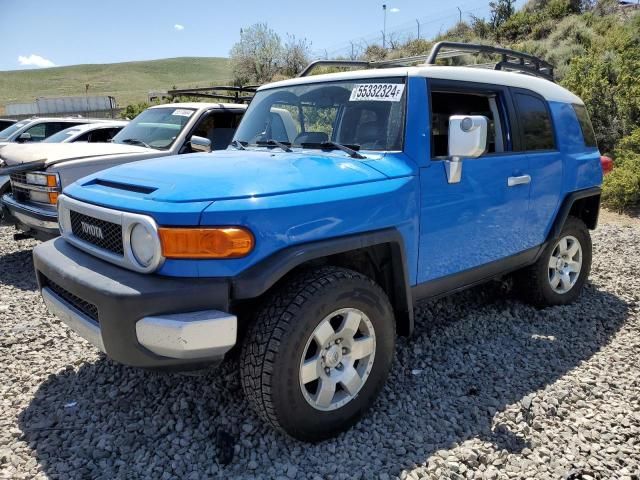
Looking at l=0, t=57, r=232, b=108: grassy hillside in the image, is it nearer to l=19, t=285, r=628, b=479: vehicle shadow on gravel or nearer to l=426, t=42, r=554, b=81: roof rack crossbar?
l=426, t=42, r=554, b=81: roof rack crossbar

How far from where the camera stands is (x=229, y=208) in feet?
7.22

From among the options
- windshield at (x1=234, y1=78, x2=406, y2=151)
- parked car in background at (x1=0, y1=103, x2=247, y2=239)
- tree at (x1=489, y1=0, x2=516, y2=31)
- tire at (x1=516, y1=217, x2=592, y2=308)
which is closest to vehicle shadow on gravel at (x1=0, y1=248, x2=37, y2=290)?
parked car in background at (x1=0, y1=103, x2=247, y2=239)

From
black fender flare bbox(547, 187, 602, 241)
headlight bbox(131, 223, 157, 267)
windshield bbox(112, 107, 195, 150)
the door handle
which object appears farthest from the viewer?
windshield bbox(112, 107, 195, 150)

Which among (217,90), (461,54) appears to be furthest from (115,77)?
(461,54)

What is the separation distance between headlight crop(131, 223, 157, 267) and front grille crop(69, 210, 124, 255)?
15 centimetres

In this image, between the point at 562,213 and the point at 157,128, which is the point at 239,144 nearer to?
the point at 562,213

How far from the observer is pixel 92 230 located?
260 centimetres

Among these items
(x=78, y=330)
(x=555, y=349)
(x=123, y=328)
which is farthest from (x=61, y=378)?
(x=555, y=349)

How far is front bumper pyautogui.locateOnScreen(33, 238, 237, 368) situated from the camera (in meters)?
2.11

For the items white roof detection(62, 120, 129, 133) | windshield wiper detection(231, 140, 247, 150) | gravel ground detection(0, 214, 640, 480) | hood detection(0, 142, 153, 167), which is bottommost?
gravel ground detection(0, 214, 640, 480)

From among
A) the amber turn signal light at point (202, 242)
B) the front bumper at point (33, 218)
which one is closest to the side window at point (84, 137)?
the front bumper at point (33, 218)

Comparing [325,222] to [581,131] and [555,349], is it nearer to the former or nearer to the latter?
[555,349]

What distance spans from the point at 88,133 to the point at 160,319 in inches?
284

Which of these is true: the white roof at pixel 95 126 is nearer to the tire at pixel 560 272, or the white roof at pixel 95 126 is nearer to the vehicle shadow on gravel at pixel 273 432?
the vehicle shadow on gravel at pixel 273 432
